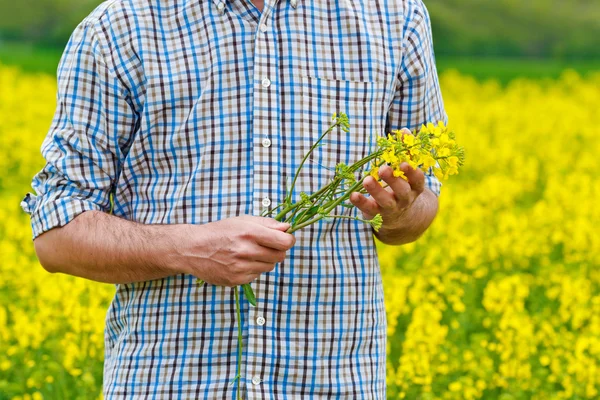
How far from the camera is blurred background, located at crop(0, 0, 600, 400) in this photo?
152 inches

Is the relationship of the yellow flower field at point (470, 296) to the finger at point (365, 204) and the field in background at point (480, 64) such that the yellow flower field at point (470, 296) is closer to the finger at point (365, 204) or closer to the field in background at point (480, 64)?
the finger at point (365, 204)

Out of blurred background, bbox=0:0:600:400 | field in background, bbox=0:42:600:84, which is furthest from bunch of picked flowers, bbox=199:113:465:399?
field in background, bbox=0:42:600:84

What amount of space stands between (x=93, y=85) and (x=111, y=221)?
30 centimetres

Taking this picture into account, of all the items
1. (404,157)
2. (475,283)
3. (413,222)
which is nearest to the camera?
(404,157)

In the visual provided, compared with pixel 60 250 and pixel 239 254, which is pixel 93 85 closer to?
pixel 60 250

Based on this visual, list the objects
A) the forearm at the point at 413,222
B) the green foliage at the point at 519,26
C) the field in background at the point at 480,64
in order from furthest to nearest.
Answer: the field in background at the point at 480,64
the green foliage at the point at 519,26
the forearm at the point at 413,222

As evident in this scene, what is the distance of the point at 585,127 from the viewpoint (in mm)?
10242

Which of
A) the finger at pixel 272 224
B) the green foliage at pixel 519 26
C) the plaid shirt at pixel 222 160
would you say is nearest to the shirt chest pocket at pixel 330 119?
the plaid shirt at pixel 222 160

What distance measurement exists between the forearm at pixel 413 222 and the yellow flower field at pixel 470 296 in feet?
5.34

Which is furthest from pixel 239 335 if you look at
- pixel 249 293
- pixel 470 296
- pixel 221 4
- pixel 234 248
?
pixel 470 296

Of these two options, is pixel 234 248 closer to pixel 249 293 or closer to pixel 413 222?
pixel 249 293

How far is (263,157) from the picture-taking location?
198 cm

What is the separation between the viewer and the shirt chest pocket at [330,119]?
2018mm

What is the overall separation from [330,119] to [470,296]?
3.12 metres
